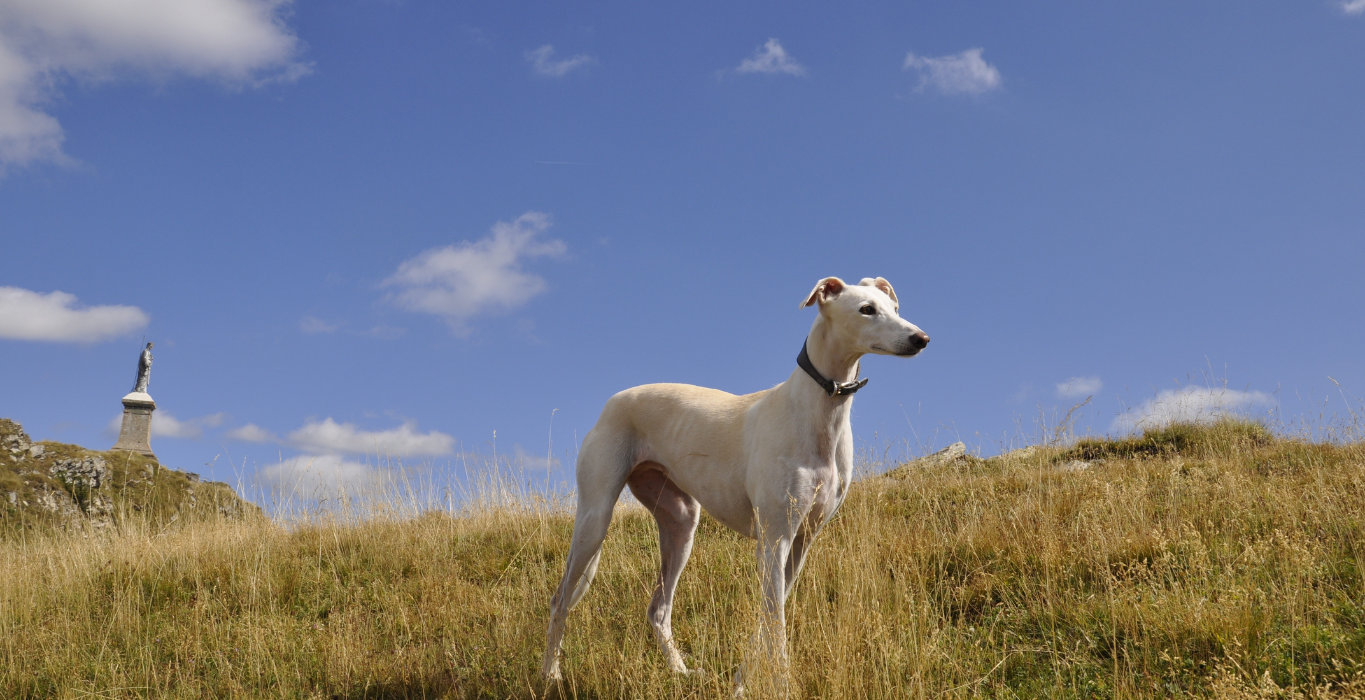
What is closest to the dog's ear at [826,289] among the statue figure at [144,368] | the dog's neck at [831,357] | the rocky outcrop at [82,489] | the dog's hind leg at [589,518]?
the dog's neck at [831,357]

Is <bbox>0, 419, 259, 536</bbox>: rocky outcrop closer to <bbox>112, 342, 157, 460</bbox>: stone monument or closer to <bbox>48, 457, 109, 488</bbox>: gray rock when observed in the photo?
<bbox>48, 457, 109, 488</bbox>: gray rock

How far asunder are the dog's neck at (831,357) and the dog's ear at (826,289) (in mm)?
123

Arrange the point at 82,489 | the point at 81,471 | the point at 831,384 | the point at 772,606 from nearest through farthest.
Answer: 1. the point at 772,606
2. the point at 831,384
3. the point at 82,489
4. the point at 81,471

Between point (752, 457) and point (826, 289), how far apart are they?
1.03 meters

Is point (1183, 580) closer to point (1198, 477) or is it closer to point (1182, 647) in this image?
point (1182, 647)

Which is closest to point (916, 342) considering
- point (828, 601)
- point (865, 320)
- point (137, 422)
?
point (865, 320)

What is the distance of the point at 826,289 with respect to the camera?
3986 millimetres

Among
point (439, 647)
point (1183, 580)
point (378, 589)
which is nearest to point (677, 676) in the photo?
point (439, 647)

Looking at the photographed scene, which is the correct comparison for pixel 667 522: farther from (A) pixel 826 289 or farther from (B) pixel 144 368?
(B) pixel 144 368

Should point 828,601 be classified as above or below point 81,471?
below

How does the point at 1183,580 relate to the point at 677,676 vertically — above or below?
above

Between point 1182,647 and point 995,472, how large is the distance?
6.71m

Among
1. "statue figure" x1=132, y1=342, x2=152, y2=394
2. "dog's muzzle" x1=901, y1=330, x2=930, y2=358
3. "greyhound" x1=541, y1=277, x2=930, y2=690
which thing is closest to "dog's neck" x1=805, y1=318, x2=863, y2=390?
"greyhound" x1=541, y1=277, x2=930, y2=690

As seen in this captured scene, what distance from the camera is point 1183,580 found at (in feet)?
16.6
